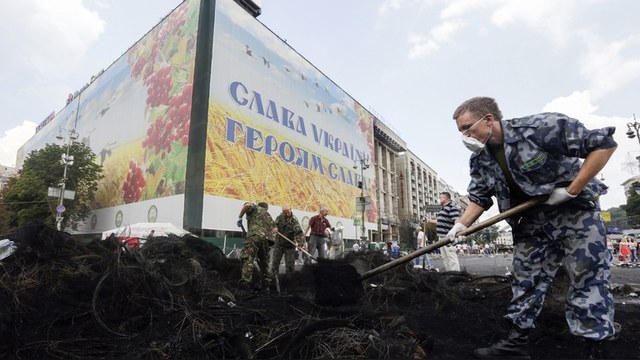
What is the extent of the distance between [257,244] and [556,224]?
4.72m

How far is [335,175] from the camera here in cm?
3966

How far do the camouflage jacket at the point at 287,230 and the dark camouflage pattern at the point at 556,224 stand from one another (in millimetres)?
5292

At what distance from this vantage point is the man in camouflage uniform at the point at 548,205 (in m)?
2.07

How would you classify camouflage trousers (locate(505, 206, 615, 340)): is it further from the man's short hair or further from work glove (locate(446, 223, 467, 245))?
the man's short hair

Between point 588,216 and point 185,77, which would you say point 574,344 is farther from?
point 185,77

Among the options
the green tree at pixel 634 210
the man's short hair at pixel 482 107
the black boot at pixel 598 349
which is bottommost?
the black boot at pixel 598 349

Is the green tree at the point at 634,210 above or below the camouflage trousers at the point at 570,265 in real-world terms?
above

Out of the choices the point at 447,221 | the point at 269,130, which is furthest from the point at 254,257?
the point at 269,130

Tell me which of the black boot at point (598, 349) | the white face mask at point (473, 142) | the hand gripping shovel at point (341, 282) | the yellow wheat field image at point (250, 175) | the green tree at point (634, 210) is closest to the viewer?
the black boot at point (598, 349)

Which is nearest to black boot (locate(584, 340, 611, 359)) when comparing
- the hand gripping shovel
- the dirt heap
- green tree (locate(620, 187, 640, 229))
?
the dirt heap

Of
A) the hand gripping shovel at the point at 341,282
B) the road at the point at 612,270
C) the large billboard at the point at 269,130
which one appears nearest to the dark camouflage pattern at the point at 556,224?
the hand gripping shovel at the point at 341,282

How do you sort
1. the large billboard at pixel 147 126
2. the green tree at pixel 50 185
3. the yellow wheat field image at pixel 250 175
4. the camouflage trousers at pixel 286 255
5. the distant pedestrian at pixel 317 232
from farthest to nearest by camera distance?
1. the green tree at pixel 50 185
2. the large billboard at pixel 147 126
3. the yellow wheat field image at pixel 250 175
4. the distant pedestrian at pixel 317 232
5. the camouflage trousers at pixel 286 255

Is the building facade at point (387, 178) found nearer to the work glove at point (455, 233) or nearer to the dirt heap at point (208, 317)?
the dirt heap at point (208, 317)

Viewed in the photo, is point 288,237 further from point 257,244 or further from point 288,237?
point 257,244
